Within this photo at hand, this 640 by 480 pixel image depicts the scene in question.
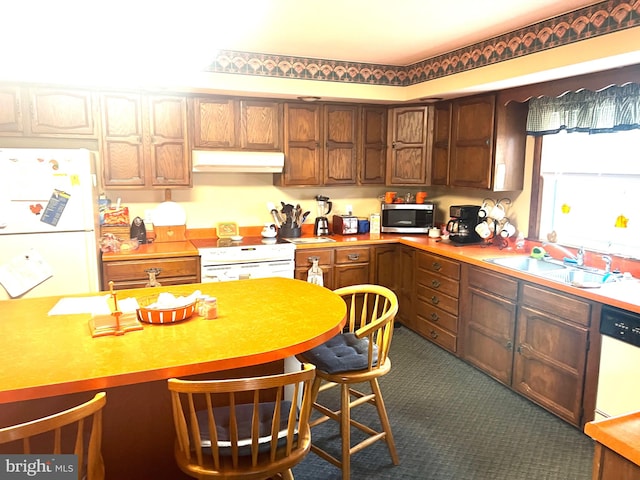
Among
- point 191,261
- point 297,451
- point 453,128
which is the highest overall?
point 453,128

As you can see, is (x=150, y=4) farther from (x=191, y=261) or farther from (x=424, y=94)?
(x=424, y=94)

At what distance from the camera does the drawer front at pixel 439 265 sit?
3.79 meters

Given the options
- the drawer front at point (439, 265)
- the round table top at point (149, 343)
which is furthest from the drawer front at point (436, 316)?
the round table top at point (149, 343)

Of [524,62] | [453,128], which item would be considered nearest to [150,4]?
[524,62]

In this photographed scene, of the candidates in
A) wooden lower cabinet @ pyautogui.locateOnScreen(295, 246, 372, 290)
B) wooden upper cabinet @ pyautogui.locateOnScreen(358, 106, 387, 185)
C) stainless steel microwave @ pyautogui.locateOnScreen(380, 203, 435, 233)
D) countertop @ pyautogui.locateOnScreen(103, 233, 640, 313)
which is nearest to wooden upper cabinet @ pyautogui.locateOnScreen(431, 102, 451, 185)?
stainless steel microwave @ pyautogui.locateOnScreen(380, 203, 435, 233)

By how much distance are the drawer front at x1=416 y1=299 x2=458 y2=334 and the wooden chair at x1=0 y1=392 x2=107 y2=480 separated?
2.85 metres

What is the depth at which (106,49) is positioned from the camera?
352cm

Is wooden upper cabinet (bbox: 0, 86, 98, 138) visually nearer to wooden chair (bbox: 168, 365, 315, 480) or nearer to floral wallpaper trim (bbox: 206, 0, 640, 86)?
floral wallpaper trim (bbox: 206, 0, 640, 86)

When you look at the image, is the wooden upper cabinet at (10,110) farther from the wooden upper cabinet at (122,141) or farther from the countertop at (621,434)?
the countertop at (621,434)

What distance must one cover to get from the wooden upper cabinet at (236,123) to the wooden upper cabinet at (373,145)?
2.72 feet

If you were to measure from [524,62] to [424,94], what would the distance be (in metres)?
1.15

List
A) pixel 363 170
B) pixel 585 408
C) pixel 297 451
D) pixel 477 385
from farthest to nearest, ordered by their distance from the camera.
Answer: pixel 363 170 < pixel 477 385 < pixel 585 408 < pixel 297 451

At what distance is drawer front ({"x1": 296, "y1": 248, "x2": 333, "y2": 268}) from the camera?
13.7 feet

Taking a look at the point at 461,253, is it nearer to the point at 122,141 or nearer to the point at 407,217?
the point at 407,217
